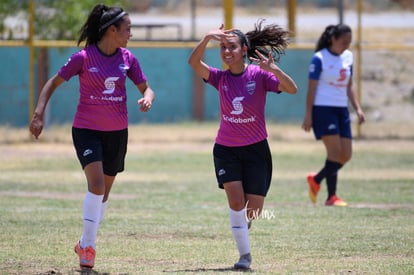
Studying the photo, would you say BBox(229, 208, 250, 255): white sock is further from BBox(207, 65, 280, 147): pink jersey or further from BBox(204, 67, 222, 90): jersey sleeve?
BBox(204, 67, 222, 90): jersey sleeve

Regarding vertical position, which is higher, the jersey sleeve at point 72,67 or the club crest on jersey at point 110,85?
the jersey sleeve at point 72,67

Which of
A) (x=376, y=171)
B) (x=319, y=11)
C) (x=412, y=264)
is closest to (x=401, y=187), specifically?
(x=376, y=171)

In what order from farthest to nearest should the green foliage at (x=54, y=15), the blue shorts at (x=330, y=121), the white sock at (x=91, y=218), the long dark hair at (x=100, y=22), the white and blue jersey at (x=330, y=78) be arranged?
the green foliage at (x=54, y=15), the white and blue jersey at (x=330, y=78), the blue shorts at (x=330, y=121), the long dark hair at (x=100, y=22), the white sock at (x=91, y=218)

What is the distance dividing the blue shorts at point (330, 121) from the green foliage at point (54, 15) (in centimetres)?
1118

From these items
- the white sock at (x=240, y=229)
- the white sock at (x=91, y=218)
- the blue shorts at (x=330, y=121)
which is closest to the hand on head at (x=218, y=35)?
the white sock at (x=240, y=229)

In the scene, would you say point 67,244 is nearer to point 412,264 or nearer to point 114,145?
point 114,145

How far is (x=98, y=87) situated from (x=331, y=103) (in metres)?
4.94

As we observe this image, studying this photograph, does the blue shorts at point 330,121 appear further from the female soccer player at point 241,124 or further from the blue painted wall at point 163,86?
Answer: the blue painted wall at point 163,86

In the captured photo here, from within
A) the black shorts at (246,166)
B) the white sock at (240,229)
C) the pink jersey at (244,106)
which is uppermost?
the pink jersey at (244,106)

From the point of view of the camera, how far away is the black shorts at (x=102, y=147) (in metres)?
7.78

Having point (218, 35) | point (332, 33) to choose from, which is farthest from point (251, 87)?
point (332, 33)

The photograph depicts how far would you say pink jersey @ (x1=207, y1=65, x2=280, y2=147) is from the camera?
26.1ft

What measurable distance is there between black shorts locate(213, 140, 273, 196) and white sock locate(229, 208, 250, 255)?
0.24 meters

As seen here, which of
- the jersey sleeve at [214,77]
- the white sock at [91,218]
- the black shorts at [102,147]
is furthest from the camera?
the jersey sleeve at [214,77]
